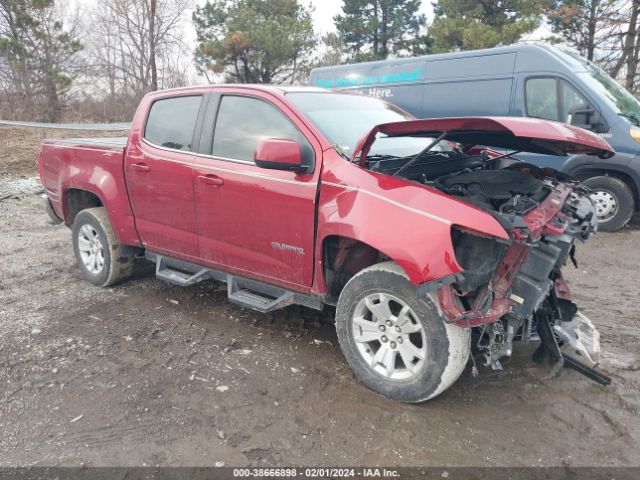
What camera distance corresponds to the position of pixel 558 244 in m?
2.87

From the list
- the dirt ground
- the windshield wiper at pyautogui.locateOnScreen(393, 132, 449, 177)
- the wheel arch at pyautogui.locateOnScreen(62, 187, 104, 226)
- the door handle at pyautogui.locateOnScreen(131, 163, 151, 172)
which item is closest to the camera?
the dirt ground

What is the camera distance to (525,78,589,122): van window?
7.05 meters

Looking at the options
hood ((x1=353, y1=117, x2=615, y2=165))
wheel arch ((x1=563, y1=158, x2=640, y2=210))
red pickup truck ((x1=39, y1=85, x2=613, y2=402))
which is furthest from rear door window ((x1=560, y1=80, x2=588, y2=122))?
hood ((x1=353, y1=117, x2=615, y2=165))

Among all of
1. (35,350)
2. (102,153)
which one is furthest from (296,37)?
(35,350)

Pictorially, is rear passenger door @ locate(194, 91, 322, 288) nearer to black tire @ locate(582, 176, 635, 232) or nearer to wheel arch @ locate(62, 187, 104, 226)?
wheel arch @ locate(62, 187, 104, 226)

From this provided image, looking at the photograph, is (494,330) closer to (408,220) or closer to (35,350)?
(408,220)

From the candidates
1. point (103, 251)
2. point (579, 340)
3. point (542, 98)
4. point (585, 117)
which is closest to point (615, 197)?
point (585, 117)

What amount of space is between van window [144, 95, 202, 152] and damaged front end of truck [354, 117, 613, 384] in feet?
5.42

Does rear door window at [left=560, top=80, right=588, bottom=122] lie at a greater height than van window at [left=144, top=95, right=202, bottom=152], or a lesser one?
greater

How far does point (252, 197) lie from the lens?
11.6ft

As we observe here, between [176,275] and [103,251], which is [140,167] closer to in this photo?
[176,275]

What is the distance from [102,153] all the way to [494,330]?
3790 mm

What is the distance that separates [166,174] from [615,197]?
642 cm

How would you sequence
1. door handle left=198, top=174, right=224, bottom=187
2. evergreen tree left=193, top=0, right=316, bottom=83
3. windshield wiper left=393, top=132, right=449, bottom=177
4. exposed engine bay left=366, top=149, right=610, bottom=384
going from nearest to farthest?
exposed engine bay left=366, top=149, right=610, bottom=384, windshield wiper left=393, top=132, right=449, bottom=177, door handle left=198, top=174, right=224, bottom=187, evergreen tree left=193, top=0, right=316, bottom=83
